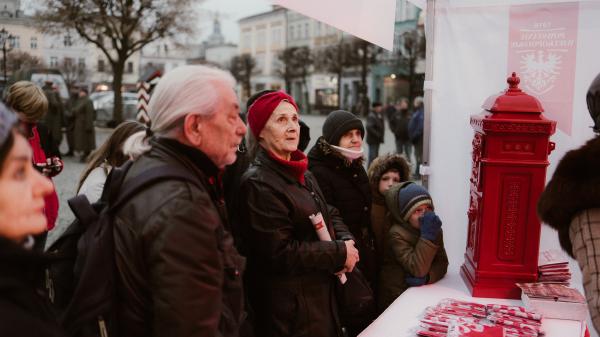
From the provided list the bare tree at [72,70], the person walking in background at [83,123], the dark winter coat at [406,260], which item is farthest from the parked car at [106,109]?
the dark winter coat at [406,260]

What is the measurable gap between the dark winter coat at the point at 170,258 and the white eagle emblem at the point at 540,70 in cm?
240

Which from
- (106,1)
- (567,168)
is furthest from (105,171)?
(106,1)

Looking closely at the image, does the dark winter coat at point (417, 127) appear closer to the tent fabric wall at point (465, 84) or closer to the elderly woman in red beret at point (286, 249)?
the tent fabric wall at point (465, 84)

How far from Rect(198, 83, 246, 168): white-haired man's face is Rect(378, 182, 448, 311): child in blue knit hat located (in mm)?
1447

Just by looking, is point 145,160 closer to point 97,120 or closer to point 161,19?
point 161,19

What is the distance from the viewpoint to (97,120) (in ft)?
75.7

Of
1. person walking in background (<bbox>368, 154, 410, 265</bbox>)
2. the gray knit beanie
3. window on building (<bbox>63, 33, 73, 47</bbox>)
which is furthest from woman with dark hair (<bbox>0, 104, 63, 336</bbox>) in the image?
window on building (<bbox>63, 33, 73, 47</bbox>)

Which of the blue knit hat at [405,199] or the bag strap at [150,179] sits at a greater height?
the bag strap at [150,179]

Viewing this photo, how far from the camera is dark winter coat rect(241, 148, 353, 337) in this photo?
238 centimetres

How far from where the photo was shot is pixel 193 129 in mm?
1693

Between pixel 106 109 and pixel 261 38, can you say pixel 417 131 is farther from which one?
pixel 261 38

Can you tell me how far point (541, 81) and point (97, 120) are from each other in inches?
872

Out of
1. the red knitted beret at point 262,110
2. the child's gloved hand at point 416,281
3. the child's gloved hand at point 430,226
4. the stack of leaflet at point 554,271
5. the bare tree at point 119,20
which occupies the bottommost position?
the child's gloved hand at point 416,281

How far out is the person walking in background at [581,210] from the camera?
5.39 feet
